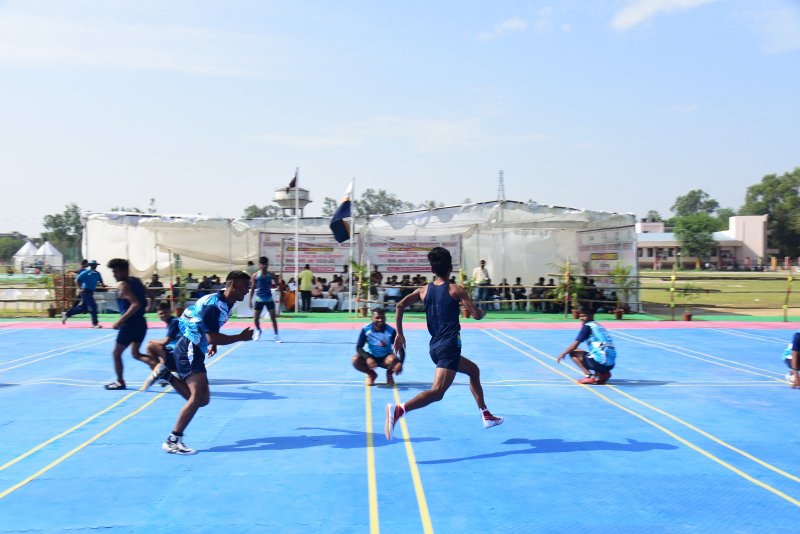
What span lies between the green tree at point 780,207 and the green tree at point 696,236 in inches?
378

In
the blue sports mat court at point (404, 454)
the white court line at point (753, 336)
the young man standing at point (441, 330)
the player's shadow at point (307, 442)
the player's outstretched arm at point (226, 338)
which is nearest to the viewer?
the blue sports mat court at point (404, 454)

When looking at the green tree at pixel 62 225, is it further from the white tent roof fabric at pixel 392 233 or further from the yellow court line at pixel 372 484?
the yellow court line at pixel 372 484

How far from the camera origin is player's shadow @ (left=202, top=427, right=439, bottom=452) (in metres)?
6.84

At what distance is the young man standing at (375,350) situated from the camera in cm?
1004

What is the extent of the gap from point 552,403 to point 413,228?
17.0 meters

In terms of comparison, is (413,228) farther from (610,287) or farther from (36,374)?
(36,374)

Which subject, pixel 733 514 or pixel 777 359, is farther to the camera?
pixel 777 359

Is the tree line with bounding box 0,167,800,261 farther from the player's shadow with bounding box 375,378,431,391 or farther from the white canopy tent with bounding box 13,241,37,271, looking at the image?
the player's shadow with bounding box 375,378,431,391

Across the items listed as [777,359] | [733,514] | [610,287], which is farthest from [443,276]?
[610,287]

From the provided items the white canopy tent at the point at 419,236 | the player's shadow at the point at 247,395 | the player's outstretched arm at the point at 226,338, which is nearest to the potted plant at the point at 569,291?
the white canopy tent at the point at 419,236

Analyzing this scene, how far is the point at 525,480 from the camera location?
5.85m

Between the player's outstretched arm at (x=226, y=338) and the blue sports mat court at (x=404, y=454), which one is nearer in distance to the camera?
the blue sports mat court at (x=404, y=454)

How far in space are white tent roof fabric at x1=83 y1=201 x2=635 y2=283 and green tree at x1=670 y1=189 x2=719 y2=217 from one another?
169 m

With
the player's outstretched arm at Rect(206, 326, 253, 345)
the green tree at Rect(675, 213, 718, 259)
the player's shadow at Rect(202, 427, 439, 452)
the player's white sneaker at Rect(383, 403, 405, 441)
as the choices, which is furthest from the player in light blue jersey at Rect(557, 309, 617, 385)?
the green tree at Rect(675, 213, 718, 259)
